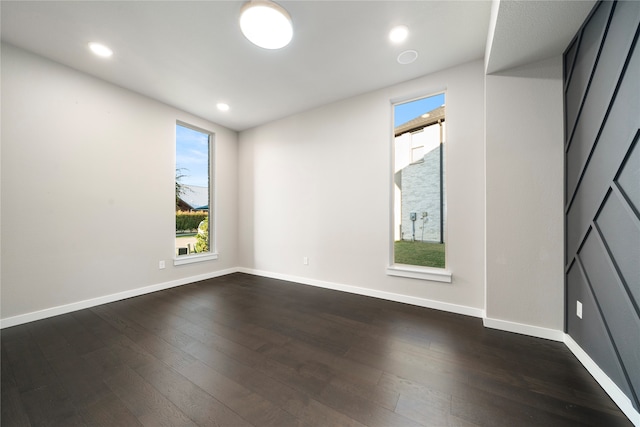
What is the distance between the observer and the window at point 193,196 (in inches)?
147

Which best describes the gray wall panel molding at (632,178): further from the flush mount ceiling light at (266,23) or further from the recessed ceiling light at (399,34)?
the flush mount ceiling light at (266,23)

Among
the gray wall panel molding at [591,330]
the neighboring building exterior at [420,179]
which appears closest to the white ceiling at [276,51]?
the neighboring building exterior at [420,179]

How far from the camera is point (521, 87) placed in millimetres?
2107

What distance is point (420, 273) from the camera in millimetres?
2705

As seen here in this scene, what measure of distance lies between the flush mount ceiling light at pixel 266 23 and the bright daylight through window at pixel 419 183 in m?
1.73

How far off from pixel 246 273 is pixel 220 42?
3624mm

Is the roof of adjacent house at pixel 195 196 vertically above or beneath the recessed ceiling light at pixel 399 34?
beneath

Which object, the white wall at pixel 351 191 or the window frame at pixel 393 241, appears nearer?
the white wall at pixel 351 191

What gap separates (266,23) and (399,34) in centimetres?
122

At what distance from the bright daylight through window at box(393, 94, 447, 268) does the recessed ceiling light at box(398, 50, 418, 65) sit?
587mm

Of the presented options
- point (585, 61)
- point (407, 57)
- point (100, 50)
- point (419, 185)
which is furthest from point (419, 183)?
point (100, 50)

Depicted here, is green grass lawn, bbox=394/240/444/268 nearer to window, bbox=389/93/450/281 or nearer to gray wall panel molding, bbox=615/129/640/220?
window, bbox=389/93/450/281

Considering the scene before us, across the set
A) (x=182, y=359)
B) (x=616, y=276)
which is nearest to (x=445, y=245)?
(x=616, y=276)

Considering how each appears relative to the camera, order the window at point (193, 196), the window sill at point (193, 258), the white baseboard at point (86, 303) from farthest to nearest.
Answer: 1. the window at point (193, 196)
2. the window sill at point (193, 258)
3. the white baseboard at point (86, 303)
